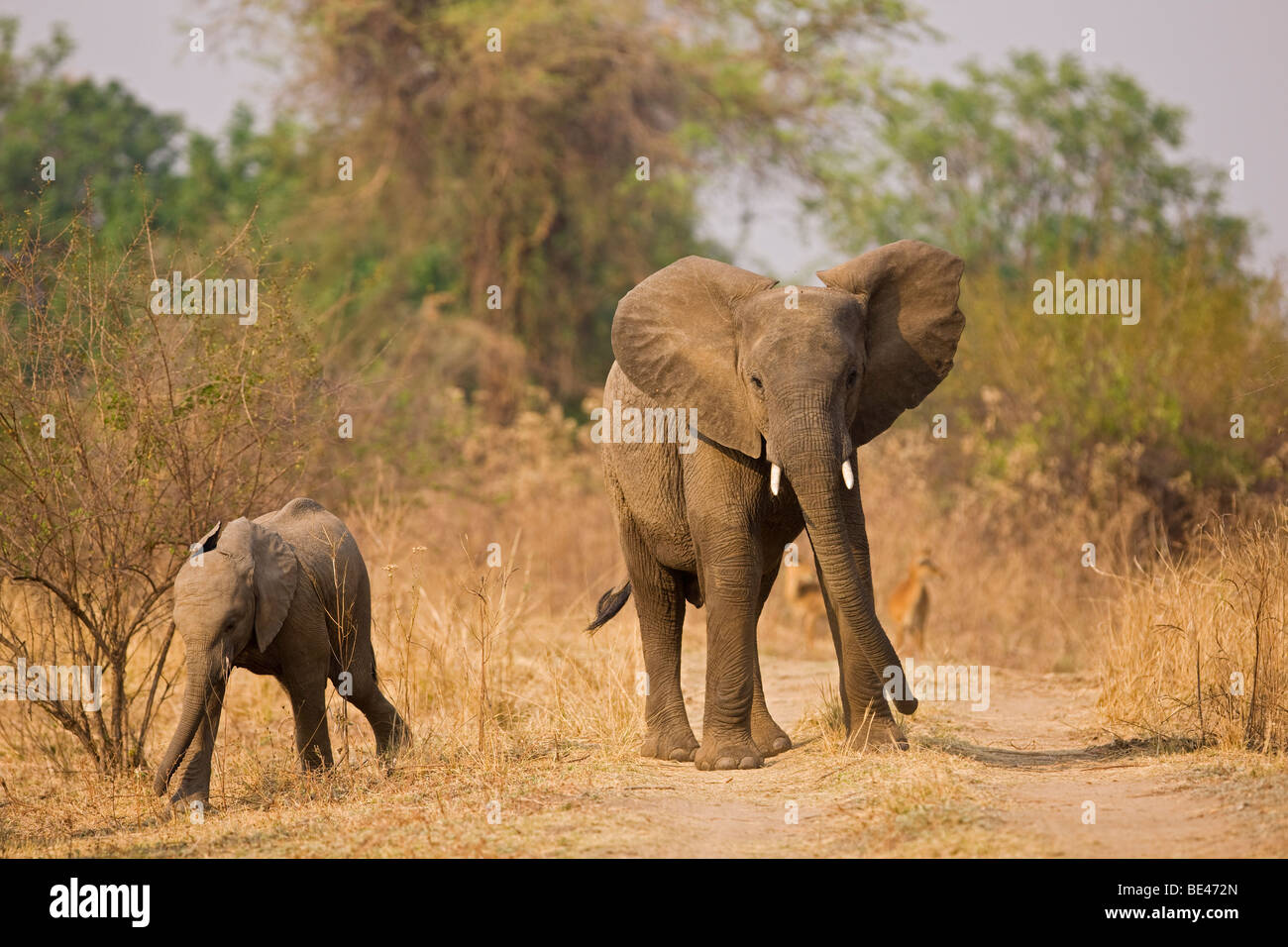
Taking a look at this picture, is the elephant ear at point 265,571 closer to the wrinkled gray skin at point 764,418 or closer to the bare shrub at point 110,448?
the bare shrub at point 110,448

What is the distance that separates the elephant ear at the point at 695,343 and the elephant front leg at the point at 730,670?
0.74 meters

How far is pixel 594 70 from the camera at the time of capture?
2433cm

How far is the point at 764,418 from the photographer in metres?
7.98

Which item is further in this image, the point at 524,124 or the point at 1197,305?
the point at 524,124

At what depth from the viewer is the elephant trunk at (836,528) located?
765 centimetres

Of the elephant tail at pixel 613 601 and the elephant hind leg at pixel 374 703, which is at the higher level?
the elephant tail at pixel 613 601

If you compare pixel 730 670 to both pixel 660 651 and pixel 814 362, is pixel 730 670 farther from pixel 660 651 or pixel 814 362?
pixel 814 362

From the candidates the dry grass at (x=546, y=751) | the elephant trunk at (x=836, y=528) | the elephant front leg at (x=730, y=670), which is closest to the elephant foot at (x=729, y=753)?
the elephant front leg at (x=730, y=670)

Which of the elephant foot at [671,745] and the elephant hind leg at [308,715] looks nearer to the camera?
the elephant hind leg at [308,715]

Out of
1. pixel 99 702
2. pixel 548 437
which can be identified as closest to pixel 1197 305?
pixel 548 437

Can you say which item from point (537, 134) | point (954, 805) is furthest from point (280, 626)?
point (537, 134)

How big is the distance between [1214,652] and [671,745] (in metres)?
3.14
